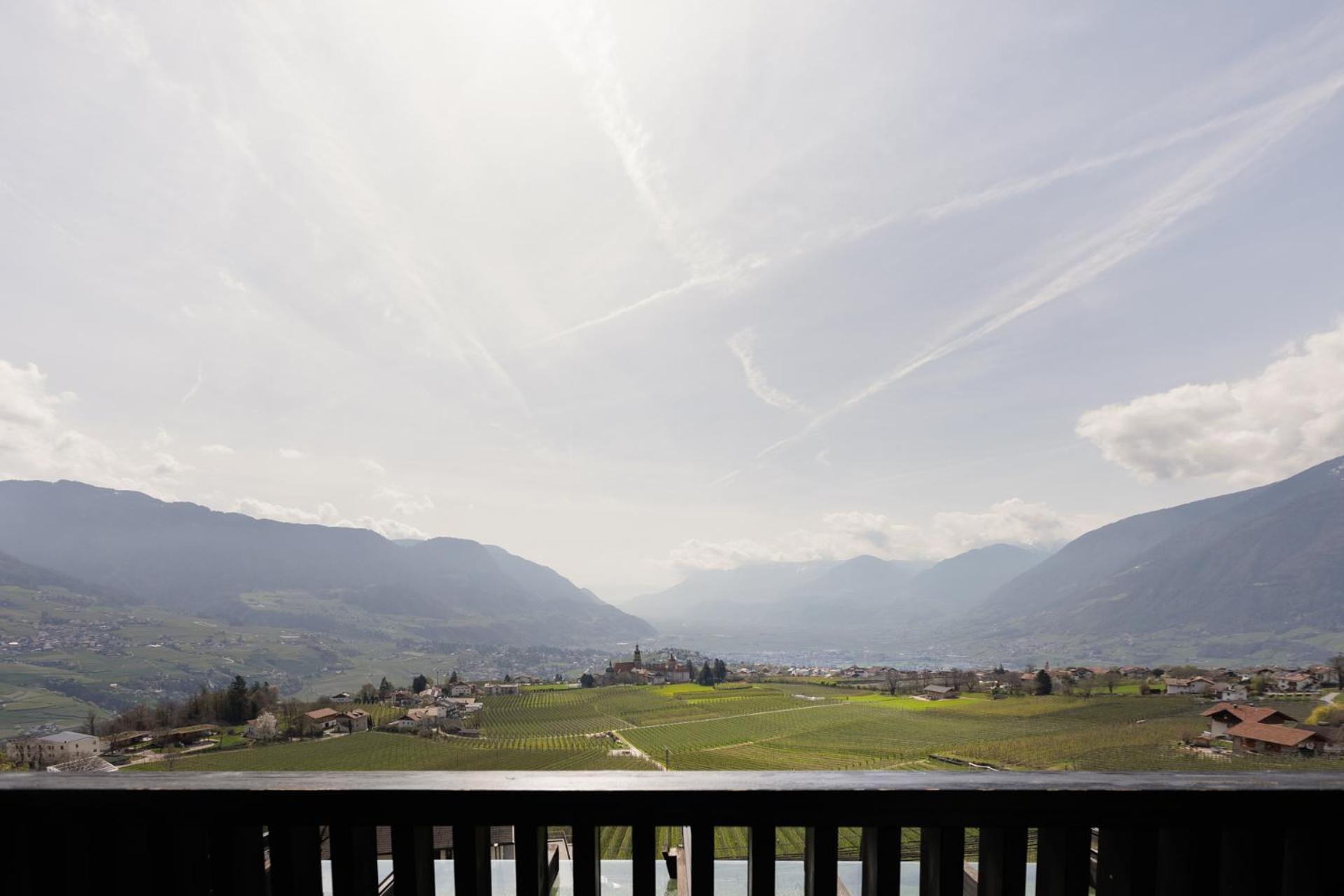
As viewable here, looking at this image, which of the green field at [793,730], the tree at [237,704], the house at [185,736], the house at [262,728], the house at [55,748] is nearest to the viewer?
the house at [55,748]

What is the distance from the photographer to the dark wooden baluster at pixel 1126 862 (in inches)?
42.7

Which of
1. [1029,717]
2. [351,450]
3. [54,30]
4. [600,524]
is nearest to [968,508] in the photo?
[600,524]

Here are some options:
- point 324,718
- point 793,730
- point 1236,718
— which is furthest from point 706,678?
point 1236,718

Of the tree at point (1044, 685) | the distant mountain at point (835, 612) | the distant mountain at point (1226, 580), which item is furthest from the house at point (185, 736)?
the distant mountain at point (1226, 580)

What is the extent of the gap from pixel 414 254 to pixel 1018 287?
1435 centimetres

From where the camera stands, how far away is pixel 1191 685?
62.3 feet

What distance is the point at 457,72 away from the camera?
5105 mm

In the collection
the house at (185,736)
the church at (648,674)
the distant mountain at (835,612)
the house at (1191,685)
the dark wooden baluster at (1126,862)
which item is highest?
the dark wooden baluster at (1126,862)

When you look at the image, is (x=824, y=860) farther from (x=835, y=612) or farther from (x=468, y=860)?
(x=835, y=612)

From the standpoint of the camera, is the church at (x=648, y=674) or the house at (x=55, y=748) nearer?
the house at (x=55, y=748)

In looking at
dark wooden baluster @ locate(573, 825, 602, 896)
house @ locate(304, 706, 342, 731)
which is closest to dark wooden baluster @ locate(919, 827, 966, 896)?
dark wooden baluster @ locate(573, 825, 602, 896)

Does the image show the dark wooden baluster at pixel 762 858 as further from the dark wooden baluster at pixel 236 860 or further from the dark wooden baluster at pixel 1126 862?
the dark wooden baluster at pixel 236 860

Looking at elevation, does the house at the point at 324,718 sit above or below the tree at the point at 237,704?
below

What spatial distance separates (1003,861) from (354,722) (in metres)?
13.2
